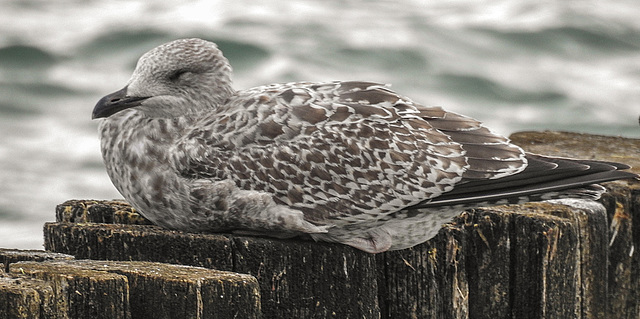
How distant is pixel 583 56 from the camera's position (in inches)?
626

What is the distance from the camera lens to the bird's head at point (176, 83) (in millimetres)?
5500

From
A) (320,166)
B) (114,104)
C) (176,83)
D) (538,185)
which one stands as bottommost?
(538,185)

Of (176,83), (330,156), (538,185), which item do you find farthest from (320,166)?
(538,185)

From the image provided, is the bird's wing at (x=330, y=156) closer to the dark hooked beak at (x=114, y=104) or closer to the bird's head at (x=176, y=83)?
the bird's head at (x=176, y=83)

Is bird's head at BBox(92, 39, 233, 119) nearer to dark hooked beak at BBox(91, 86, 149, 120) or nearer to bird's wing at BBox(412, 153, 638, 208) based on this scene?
dark hooked beak at BBox(91, 86, 149, 120)

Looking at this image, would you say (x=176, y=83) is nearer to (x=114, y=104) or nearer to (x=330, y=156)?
(x=114, y=104)

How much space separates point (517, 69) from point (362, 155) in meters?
10.7

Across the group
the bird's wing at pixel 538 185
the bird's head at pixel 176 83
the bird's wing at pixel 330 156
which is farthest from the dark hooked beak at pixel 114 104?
the bird's wing at pixel 538 185

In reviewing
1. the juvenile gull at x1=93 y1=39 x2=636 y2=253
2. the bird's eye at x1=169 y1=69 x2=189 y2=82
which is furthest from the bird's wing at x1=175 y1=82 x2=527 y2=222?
the bird's eye at x1=169 y1=69 x2=189 y2=82

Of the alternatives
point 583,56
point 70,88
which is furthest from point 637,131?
point 70,88

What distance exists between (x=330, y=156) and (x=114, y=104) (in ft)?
3.90

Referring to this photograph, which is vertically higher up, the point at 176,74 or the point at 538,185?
the point at 176,74

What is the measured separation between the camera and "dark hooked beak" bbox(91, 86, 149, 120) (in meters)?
5.36

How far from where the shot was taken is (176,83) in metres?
5.61
